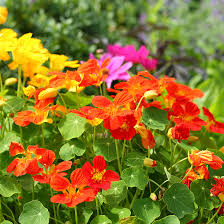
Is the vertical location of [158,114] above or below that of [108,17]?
above

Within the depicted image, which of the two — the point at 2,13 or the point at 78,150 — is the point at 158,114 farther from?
the point at 2,13

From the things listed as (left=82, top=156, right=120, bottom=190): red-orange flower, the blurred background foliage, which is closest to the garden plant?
(left=82, top=156, right=120, bottom=190): red-orange flower

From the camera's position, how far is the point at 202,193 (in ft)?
2.78

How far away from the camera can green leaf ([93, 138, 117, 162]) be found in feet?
2.76

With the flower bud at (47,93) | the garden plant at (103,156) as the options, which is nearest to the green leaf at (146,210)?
the garden plant at (103,156)

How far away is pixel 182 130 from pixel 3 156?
47 centimetres

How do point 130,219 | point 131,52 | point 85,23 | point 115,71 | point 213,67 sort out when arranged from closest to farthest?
point 130,219 → point 115,71 → point 131,52 → point 85,23 → point 213,67

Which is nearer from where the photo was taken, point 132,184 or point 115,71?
point 132,184

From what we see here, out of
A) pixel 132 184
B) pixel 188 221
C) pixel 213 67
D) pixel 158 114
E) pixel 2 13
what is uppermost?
pixel 2 13

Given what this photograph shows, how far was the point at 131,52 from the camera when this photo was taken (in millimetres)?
1675

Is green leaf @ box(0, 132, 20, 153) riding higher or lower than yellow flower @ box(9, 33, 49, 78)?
lower

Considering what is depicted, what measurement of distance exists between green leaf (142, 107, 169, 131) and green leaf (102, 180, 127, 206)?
0.15 m

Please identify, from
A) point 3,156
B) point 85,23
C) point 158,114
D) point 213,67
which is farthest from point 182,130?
point 213,67

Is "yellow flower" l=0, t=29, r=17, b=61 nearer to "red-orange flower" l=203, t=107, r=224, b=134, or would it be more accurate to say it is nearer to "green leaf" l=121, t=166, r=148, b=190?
"green leaf" l=121, t=166, r=148, b=190
